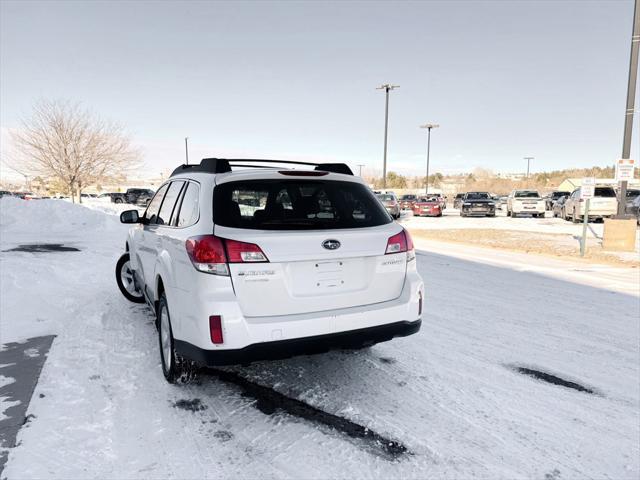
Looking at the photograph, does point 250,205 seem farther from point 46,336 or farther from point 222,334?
point 46,336

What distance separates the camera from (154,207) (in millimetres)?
4953

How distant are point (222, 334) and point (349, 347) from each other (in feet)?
3.15

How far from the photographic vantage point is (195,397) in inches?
139

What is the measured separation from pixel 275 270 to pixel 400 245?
1121 millimetres

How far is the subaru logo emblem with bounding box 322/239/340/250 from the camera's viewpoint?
314 cm

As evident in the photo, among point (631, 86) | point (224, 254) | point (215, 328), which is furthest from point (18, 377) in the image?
point (631, 86)

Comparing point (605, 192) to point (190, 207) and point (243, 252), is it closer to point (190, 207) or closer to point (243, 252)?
point (190, 207)

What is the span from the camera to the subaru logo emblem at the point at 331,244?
3.14 meters

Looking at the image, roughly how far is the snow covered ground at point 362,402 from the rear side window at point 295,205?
1.42 m

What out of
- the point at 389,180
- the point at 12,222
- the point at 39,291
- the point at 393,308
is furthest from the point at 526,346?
the point at 389,180

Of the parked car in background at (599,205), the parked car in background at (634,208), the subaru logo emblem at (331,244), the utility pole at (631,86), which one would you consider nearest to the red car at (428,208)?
the parked car in background at (599,205)

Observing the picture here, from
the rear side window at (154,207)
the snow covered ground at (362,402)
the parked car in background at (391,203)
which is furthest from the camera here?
the parked car in background at (391,203)

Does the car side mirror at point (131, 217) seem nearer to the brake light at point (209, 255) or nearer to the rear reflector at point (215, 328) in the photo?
the brake light at point (209, 255)

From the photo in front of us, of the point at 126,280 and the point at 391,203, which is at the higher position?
the point at 391,203
